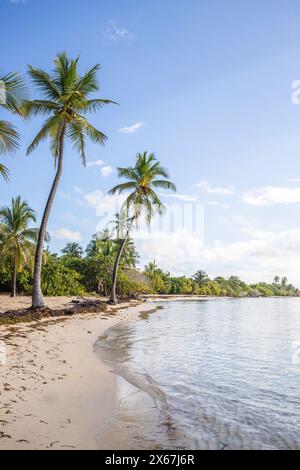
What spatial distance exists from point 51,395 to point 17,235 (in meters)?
26.1

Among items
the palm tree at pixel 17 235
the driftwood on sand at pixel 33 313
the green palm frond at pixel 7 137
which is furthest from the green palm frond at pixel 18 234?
the green palm frond at pixel 7 137

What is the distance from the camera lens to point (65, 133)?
18.2 m

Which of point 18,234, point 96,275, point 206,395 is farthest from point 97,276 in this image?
point 206,395

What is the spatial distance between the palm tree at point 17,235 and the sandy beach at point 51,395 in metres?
20.4

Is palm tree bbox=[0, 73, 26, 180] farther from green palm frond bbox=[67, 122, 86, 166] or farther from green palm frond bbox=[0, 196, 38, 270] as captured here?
green palm frond bbox=[0, 196, 38, 270]

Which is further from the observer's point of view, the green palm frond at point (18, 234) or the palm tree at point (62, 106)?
the green palm frond at point (18, 234)

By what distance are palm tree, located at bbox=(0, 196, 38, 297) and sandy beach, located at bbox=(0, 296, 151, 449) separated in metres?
20.4

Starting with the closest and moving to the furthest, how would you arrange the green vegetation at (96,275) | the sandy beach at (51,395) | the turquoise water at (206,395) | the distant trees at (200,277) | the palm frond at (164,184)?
the sandy beach at (51,395)
the turquoise water at (206,395)
the palm frond at (164,184)
the green vegetation at (96,275)
the distant trees at (200,277)

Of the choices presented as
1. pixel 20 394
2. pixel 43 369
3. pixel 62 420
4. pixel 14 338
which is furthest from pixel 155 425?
pixel 14 338

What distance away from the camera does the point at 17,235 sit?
2919cm

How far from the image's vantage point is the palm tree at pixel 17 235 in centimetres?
2889

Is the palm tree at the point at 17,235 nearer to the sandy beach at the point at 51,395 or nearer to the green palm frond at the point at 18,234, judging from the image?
the green palm frond at the point at 18,234

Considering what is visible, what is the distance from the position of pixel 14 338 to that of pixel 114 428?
247 inches
